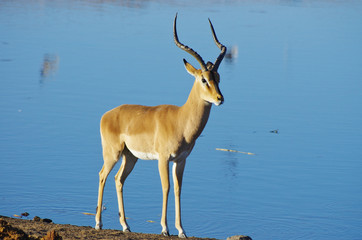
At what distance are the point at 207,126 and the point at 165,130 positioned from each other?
6.40m

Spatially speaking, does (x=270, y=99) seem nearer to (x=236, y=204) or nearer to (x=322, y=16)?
(x=236, y=204)

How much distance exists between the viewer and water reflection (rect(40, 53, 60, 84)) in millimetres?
19297

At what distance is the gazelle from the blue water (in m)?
0.92

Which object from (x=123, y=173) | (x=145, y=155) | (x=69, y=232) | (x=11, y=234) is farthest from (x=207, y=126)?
(x=11, y=234)

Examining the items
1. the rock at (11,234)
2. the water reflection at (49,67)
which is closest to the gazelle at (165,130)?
the rock at (11,234)

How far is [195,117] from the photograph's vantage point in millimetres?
8797

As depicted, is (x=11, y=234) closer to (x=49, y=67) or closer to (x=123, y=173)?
(x=123, y=173)

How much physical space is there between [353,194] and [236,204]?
76.4 inches

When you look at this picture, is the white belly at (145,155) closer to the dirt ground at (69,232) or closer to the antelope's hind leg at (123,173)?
the antelope's hind leg at (123,173)

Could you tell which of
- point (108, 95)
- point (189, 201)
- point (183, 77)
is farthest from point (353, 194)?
point (183, 77)

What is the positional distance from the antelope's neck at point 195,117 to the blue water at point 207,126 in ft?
4.98

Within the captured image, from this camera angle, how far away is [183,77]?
1942cm

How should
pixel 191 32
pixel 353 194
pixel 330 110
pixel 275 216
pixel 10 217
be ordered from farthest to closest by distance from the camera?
1. pixel 191 32
2. pixel 330 110
3. pixel 353 194
4. pixel 275 216
5. pixel 10 217

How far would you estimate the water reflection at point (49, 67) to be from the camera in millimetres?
19297
